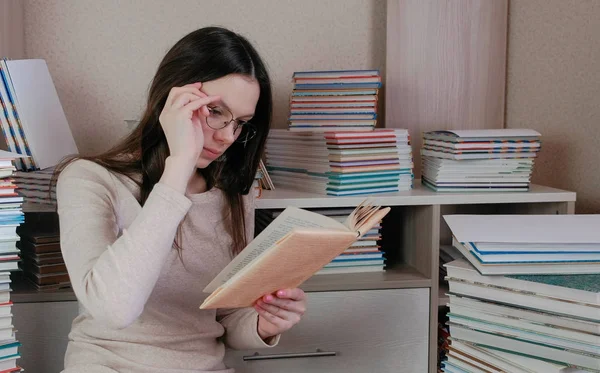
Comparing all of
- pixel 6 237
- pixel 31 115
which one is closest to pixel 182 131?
pixel 6 237

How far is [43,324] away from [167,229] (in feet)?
2.60

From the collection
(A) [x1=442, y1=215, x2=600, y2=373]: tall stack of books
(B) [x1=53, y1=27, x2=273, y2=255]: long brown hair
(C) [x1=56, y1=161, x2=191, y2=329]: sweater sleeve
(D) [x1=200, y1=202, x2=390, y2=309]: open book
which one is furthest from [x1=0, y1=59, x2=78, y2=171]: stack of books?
(A) [x1=442, y1=215, x2=600, y2=373]: tall stack of books

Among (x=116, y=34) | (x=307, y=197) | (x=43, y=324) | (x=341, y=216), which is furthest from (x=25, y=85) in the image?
(x=341, y=216)

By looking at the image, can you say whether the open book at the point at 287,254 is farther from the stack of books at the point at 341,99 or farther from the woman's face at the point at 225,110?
the stack of books at the point at 341,99

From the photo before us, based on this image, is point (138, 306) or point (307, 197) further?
point (307, 197)

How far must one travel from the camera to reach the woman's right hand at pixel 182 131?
3.80 ft

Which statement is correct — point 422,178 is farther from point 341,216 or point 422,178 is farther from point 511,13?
point 511,13

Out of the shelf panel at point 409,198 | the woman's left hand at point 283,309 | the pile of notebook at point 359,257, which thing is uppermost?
the shelf panel at point 409,198

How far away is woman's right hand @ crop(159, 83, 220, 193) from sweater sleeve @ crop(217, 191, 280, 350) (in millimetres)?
397

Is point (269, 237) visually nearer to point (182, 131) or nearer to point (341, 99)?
point (182, 131)

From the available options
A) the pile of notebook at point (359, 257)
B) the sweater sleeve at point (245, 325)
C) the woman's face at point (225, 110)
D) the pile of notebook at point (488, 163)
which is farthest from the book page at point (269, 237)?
the pile of notebook at point (488, 163)

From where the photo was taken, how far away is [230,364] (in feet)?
5.94

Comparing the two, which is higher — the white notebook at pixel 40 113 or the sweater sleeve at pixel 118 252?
the white notebook at pixel 40 113

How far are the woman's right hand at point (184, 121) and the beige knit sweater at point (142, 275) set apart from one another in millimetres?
80
